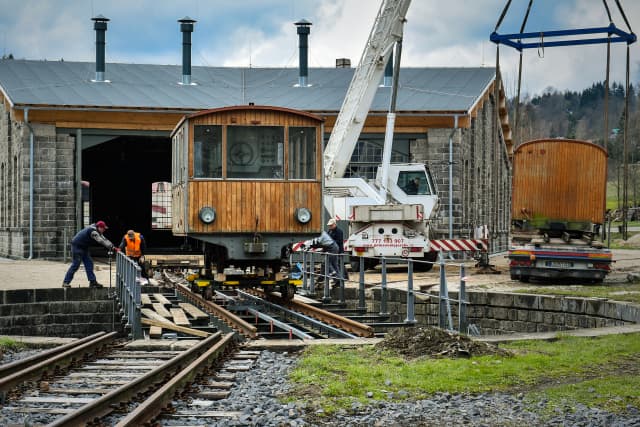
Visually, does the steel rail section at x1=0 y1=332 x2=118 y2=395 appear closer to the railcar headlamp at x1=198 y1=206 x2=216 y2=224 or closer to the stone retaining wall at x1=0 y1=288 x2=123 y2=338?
the railcar headlamp at x1=198 y1=206 x2=216 y2=224

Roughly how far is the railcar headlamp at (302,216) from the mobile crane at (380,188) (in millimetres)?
6825

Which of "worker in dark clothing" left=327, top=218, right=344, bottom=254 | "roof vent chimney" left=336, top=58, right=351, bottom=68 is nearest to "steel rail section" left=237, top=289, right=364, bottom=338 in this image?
"worker in dark clothing" left=327, top=218, right=344, bottom=254

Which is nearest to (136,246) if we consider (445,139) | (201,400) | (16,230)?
(16,230)

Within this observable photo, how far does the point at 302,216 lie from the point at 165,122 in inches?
595

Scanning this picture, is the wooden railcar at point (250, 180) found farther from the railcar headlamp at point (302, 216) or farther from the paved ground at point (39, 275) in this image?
the paved ground at point (39, 275)

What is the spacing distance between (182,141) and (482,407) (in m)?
10.4

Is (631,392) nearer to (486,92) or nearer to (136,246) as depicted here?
(136,246)

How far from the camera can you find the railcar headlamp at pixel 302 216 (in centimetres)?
1712

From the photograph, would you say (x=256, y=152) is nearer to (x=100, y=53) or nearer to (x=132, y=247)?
(x=132, y=247)

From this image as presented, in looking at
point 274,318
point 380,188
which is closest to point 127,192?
point 380,188

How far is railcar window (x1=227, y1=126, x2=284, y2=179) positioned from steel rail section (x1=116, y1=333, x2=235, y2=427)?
603 cm

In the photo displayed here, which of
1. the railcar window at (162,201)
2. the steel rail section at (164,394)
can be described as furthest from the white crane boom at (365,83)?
the railcar window at (162,201)

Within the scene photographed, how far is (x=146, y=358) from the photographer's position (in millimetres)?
11492

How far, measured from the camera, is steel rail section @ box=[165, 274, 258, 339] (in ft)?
45.4
